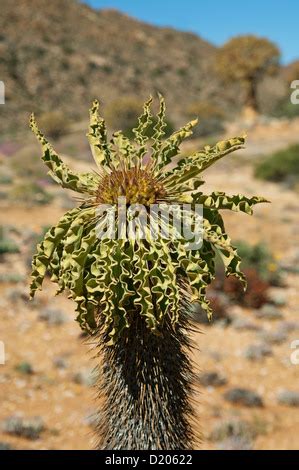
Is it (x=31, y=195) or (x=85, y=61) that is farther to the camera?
(x=85, y=61)

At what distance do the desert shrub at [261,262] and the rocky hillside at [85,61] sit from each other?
29463 millimetres

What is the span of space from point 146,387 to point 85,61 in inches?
2053

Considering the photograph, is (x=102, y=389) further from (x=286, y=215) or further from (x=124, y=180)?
→ (x=286, y=215)

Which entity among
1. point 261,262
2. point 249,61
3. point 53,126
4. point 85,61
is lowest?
point 261,262

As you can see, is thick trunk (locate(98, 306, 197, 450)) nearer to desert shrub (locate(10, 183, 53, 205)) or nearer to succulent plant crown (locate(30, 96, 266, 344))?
succulent plant crown (locate(30, 96, 266, 344))

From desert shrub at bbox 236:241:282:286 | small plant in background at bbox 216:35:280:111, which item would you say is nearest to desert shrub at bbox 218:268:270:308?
desert shrub at bbox 236:241:282:286

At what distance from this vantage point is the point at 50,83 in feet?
152

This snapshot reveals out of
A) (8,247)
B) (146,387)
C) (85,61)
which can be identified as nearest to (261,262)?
(8,247)

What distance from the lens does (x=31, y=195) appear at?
A: 1736 cm

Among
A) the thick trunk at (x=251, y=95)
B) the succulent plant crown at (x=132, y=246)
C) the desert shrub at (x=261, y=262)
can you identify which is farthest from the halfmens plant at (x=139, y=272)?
the thick trunk at (x=251, y=95)

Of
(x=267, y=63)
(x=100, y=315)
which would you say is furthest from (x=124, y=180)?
(x=267, y=63)

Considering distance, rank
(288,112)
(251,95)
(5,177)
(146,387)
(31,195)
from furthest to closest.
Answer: (251,95) < (288,112) < (5,177) < (31,195) < (146,387)

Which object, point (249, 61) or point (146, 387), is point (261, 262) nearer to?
point (146, 387)

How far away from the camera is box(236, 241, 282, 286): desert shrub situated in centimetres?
1256
